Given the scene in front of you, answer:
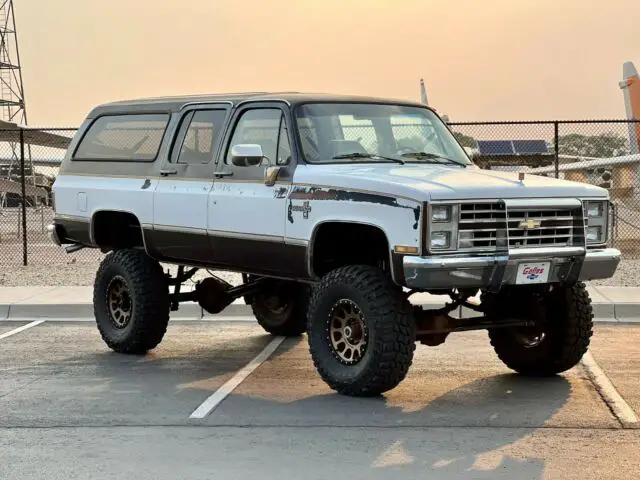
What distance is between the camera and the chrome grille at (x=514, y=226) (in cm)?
806

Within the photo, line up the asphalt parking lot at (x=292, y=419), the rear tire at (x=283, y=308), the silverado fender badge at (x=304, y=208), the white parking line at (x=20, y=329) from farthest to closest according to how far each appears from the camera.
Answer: the white parking line at (x=20, y=329)
the rear tire at (x=283, y=308)
the silverado fender badge at (x=304, y=208)
the asphalt parking lot at (x=292, y=419)

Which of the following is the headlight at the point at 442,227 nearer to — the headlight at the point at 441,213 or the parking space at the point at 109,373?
the headlight at the point at 441,213

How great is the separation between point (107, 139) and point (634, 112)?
1447 inches

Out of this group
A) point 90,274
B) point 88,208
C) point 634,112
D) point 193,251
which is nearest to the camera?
point 193,251

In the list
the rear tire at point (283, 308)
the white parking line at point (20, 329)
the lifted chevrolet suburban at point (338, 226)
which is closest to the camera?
the lifted chevrolet suburban at point (338, 226)

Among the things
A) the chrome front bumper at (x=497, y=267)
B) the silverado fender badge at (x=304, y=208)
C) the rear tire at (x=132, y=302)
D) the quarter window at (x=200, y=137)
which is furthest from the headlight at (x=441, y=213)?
the rear tire at (x=132, y=302)

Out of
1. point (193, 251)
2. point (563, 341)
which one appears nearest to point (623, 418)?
point (563, 341)

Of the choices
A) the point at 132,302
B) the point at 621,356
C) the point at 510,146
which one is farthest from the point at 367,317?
the point at 510,146

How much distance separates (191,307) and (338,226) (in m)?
5.48

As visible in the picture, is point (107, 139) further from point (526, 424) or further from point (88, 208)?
point (526, 424)

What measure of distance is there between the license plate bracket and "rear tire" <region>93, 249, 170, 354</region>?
3.88 metres

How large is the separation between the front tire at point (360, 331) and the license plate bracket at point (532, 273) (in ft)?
2.79

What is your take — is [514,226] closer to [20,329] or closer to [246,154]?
[246,154]

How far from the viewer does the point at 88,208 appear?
11.2 meters
